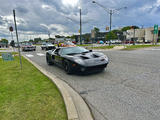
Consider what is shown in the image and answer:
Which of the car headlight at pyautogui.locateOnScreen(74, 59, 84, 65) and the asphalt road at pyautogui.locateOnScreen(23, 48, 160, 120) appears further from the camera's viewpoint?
the car headlight at pyautogui.locateOnScreen(74, 59, 84, 65)

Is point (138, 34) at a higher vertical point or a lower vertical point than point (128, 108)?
higher

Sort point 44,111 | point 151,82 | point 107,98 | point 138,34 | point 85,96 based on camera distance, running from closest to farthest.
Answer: point 44,111, point 107,98, point 85,96, point 151,82, point 138,34

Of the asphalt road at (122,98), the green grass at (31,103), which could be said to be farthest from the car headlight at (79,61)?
the green grass at (31,103)

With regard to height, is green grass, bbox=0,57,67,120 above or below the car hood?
below

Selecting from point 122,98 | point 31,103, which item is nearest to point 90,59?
point 122,98

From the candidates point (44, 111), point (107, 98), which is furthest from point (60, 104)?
point (107, 98)

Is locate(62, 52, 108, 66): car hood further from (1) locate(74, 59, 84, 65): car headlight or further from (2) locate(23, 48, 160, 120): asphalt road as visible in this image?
(2) locate(23, 48, 160, 120): asphalt road

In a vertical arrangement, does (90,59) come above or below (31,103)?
above

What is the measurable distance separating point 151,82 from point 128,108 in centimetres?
200

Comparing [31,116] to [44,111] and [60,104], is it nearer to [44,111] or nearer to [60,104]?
[44,111]

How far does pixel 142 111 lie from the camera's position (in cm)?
243

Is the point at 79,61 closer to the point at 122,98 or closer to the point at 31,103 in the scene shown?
the point at 122,98

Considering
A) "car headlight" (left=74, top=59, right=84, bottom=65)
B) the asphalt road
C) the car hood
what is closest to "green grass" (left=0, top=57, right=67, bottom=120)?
the asphalt road

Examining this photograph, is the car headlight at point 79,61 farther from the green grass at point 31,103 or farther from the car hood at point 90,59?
the green grass at point 31,103
